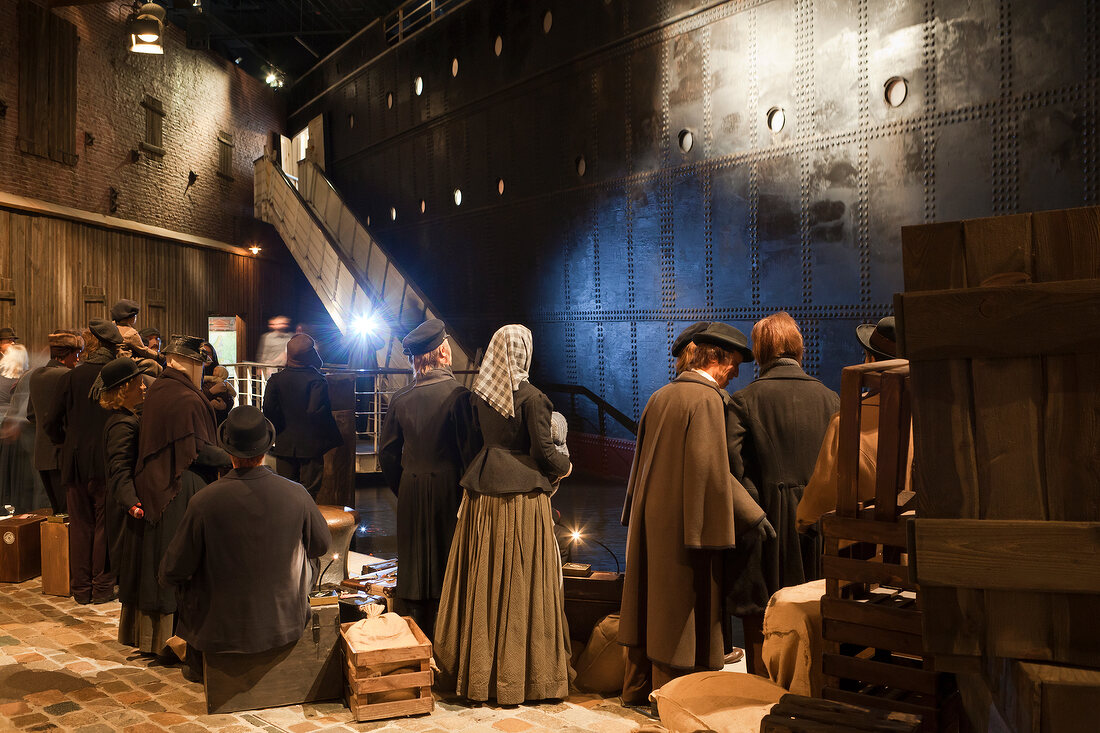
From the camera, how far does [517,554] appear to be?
14.5 ft

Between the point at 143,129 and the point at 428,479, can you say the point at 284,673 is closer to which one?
the point at 428,479

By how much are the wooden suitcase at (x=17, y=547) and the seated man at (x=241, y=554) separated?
397 centimetres

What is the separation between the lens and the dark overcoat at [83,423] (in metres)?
6.64

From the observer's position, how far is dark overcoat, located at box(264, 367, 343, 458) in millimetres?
6875

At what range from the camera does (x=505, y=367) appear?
4.42 m

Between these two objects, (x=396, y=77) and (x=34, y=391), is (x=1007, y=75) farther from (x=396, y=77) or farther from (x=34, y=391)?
(x=396, y=77)

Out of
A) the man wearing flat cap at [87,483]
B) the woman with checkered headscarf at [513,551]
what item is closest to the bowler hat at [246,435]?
the woman with checkered headscarf at [513,551]

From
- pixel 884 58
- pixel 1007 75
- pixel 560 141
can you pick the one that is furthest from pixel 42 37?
pixel 1007 75

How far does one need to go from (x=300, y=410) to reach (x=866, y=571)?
5.36m

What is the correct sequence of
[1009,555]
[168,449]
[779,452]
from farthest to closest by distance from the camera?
[168,449]
[779,452]
[1009,555]

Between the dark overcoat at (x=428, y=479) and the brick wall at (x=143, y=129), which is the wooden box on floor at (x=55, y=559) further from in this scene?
the brick wall at (x=143, y=129)

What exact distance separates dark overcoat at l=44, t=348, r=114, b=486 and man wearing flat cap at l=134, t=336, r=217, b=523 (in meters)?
1.70

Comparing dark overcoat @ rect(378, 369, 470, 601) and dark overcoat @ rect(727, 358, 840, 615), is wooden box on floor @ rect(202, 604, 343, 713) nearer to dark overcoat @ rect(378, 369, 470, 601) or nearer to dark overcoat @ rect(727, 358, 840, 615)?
dark overcoat @ rect(378, 369, 470, 601)

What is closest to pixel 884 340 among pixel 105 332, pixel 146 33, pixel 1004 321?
pixel 1004 321
